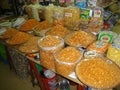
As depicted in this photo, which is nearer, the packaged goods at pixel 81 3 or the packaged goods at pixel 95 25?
the packaged goods at pixel 95 25

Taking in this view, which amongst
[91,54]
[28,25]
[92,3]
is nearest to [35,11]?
[28,25]

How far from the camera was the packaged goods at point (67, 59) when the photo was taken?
126 centimetres

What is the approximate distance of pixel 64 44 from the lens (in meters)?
1.52

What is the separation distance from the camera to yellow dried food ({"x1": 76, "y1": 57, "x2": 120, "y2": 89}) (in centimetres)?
108

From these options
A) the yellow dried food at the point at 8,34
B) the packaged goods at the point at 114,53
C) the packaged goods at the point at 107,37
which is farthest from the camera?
the yellow dried food at the point at 8,34

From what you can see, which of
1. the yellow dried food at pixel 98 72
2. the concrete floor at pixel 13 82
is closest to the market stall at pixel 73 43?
the yellow dried food at pixel 98 72

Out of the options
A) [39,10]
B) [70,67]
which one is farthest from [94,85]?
[39,10]

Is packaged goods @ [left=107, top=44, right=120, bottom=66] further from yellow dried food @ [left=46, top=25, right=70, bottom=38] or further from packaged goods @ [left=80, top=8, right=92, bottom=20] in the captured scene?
packaged goods @ [left=80, top=8, right=92, bottom=20]

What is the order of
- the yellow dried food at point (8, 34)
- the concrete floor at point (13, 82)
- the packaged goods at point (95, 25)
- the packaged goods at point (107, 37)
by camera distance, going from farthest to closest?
the concrete floor at point (13, 82)
the yellow dried food at point (8, 34)
the packaged goods at point (95, 25)
the packaged goods at point (107, 37)

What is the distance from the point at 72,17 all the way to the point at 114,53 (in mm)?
913

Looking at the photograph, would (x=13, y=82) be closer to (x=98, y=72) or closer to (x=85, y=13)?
(x=85, y=13)

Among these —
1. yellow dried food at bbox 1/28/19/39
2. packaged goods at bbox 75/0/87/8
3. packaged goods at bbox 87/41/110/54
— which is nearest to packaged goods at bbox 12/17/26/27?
yellow dried food at bbox 1/28/19/39

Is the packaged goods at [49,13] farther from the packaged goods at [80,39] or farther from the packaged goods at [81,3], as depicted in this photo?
the packaged goods at [80,39]

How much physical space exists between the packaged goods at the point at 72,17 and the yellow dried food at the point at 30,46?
21.1 inches
